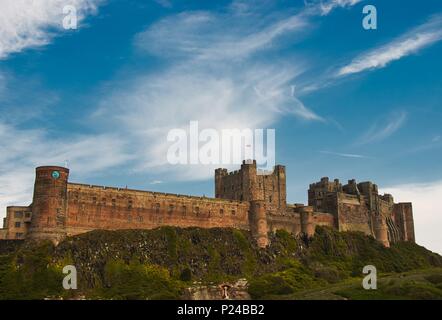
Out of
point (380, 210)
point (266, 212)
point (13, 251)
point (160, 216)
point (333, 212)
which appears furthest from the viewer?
point (380, 210)

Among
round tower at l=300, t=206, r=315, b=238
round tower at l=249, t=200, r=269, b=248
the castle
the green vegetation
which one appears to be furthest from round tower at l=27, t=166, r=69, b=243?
round tower at l=300, t=206, r=315, b=238

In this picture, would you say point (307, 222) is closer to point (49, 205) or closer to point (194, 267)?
point (194, 267)

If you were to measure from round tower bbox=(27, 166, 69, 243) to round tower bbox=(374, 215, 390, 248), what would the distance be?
66.2 meters

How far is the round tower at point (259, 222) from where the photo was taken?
106m

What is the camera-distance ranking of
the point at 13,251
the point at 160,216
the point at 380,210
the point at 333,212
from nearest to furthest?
the point at 13,251 < the point at 160,216 < the point at 333,212 < the point at 380,210

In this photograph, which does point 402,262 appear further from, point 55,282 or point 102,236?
point 55,282

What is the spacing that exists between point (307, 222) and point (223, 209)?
57.2 ft

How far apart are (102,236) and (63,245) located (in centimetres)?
589

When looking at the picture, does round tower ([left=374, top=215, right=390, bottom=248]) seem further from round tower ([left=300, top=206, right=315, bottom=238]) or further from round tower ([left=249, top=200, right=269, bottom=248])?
round tower ([left=249, top=200, right=269, bottom=248])
